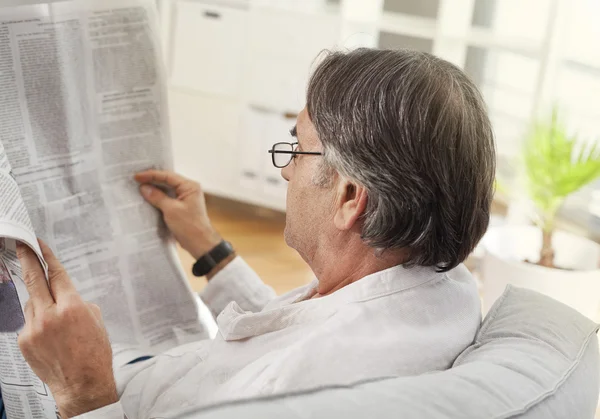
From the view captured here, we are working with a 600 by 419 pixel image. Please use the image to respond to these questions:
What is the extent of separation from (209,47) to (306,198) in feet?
8.47

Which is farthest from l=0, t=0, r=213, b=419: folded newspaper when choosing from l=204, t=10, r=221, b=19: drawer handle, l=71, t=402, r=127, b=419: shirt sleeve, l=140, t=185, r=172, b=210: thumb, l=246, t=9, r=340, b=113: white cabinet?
l=204, t=10, r=221, b=19: drawer handle

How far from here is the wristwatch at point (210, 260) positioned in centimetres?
151

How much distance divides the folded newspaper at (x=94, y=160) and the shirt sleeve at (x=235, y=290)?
0.05m

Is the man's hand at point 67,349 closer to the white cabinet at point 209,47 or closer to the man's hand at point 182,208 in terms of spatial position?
the man's hand at point 182,208

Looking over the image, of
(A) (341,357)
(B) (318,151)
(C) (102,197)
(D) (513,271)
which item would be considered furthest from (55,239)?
(D) (513,271)

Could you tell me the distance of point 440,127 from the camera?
96 cm

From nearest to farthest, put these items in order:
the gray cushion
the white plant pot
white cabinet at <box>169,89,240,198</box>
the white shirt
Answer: the gray cushion
the white shirt
the white plant pot
white cabinet at <box>169,89,240,198</box>

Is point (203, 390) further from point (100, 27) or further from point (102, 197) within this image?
point (100, 27)

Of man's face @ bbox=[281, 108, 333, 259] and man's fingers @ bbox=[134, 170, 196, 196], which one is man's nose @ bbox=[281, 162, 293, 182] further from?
man's fingers @ bbox=[134, 170, 196, 196]

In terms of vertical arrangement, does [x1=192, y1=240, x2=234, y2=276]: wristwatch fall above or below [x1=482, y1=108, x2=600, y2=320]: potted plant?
above

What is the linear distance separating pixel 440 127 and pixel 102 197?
2.21 ft

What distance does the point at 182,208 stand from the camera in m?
1.47

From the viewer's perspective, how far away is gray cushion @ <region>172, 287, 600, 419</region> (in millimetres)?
737

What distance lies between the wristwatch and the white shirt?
0.30m
